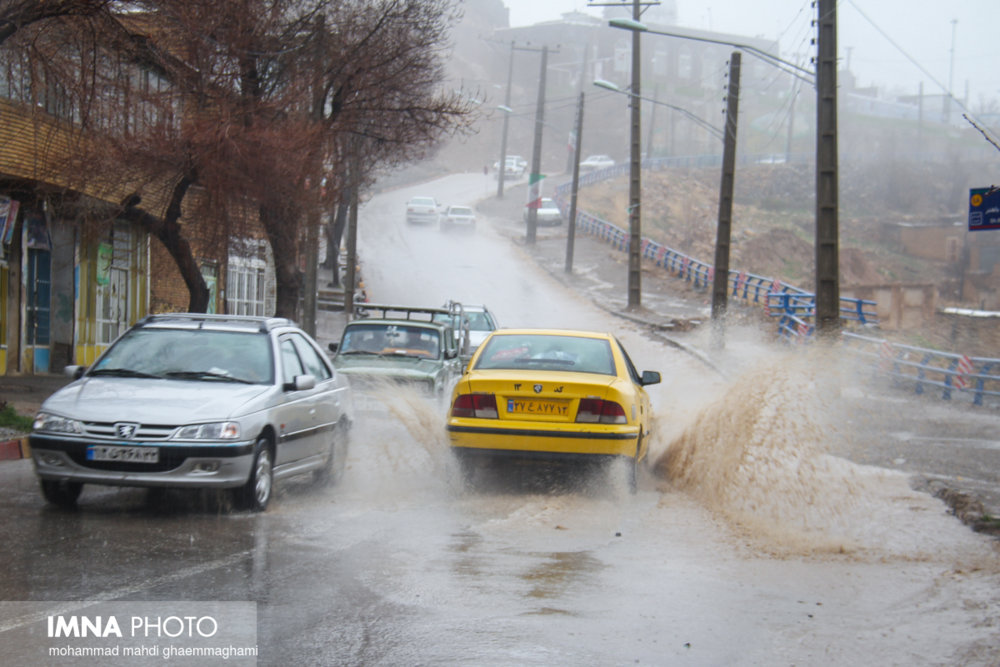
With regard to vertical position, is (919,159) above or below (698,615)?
above

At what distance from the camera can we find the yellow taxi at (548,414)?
9039 millimetres

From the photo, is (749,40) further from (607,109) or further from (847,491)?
(847,491)

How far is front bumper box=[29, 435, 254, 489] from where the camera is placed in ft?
25.1

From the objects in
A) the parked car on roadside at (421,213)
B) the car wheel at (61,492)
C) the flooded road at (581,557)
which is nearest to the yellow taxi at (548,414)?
the flooded road at (581,557)

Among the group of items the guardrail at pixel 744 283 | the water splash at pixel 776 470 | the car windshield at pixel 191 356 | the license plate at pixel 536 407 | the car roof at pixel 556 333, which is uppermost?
the guardrail at pixel 744 283

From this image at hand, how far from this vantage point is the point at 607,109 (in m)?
119

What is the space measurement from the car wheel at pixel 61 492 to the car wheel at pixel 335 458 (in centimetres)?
229

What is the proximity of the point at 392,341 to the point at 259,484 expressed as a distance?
8.02 meters

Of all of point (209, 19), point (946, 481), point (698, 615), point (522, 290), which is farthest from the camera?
point (522, 290)

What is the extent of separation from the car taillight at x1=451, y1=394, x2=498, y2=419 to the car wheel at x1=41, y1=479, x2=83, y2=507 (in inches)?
124

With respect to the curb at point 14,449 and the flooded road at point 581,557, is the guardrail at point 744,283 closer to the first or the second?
the flooded road at point 581,557

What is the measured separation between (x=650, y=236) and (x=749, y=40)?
71.7 m

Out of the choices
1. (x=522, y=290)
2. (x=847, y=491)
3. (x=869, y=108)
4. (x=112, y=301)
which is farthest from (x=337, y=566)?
(x=869, y=108)

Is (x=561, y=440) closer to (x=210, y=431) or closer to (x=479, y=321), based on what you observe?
(x=210, y=431)
